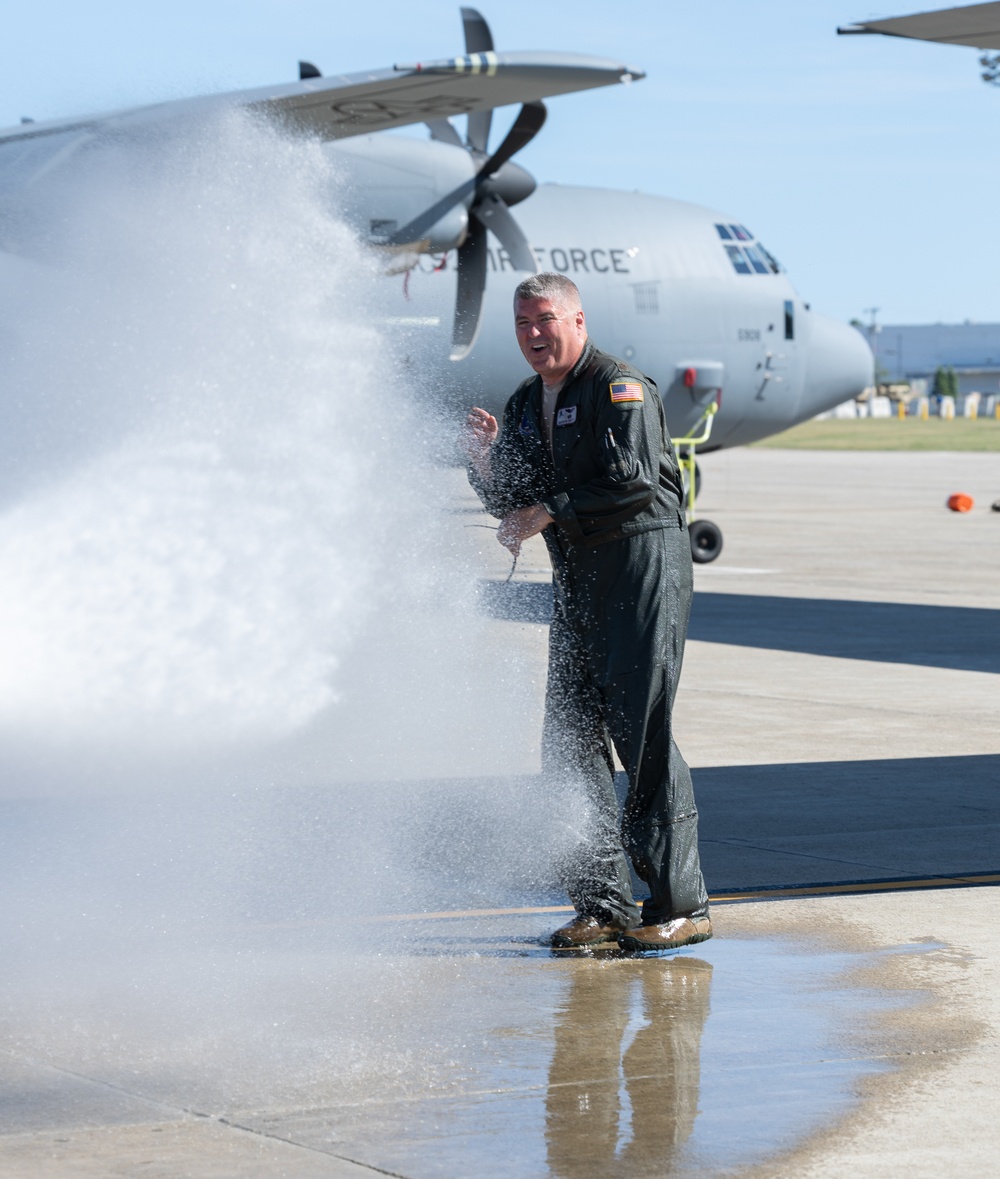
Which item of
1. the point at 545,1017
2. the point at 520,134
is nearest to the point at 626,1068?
the point at 545,1017

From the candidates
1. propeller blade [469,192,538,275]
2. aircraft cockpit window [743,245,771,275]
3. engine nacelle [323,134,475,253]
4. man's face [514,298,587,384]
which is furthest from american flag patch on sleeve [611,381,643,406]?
aircraft cockpit window [743,245,771,275]

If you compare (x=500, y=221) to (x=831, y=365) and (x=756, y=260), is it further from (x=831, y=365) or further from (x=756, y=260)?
(x=831, y=365)

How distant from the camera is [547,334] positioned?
19.4 ft

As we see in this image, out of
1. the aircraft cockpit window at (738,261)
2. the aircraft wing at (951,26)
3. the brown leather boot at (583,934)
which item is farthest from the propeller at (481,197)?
the brown leather boot at (583,934)

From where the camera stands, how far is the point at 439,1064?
468 centimetres

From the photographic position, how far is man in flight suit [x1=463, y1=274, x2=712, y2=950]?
228 inches

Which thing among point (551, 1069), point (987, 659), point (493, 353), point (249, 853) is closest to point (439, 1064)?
point (551, 1069)

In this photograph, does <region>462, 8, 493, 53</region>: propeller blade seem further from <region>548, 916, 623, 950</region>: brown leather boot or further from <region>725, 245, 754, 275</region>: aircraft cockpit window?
<region>548, 916, 623, 950</region>: brown leather boot

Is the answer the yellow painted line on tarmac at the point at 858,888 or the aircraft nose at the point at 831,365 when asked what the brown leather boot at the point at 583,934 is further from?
the aircraft nose at the point at 831,365

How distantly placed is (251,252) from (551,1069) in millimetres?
7426

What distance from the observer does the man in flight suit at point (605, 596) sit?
5793 millimetres

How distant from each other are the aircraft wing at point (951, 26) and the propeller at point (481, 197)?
12182 mm

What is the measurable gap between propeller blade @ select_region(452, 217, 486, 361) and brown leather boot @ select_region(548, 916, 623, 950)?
47.5 ft

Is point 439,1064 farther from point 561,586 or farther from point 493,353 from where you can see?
point 493,353
